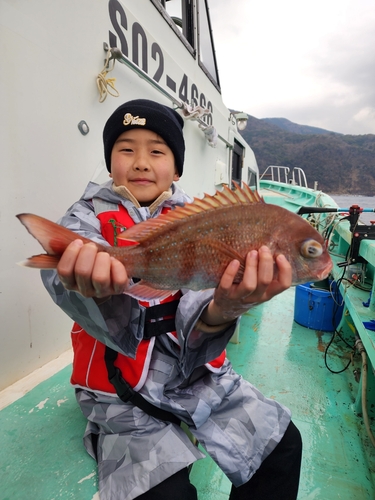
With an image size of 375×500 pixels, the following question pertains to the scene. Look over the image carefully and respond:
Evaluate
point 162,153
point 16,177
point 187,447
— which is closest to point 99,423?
point 187,447

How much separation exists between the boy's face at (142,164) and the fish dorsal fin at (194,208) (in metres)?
0.50

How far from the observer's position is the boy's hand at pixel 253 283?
1.16 metres

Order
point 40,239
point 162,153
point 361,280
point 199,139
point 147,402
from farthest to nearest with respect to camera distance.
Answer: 1. point 199,139
2. point 361,280
3. point 162,153
4. point 147,402
5. point 40,239

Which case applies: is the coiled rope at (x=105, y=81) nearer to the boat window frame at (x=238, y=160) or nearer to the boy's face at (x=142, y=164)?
the boy's face at (x=142, y=164)

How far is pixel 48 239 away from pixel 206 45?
6.57 meters

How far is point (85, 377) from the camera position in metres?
1.48

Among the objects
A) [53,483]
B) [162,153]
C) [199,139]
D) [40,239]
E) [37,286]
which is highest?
[199,139]

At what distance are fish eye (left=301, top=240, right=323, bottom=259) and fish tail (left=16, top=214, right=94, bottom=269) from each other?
0.88 m

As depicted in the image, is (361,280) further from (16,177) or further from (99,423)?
(16,177)

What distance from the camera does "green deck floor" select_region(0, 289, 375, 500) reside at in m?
1.38

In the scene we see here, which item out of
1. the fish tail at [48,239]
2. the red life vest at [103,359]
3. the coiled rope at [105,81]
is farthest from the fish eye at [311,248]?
the coiled rope at [105,81]

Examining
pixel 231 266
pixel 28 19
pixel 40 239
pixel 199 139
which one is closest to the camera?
pixel 40 239

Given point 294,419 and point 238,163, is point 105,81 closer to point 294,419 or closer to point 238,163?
point 294,419

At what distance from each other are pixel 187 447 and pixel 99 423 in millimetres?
431
